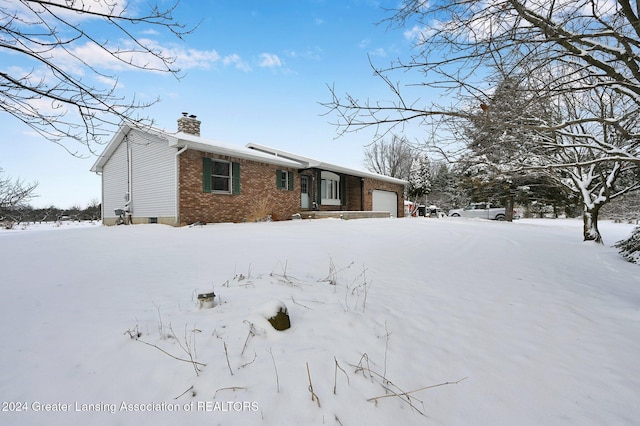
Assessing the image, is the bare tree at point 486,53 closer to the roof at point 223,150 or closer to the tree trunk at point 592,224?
the roof at point 223,150

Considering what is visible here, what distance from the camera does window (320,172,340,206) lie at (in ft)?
55.8

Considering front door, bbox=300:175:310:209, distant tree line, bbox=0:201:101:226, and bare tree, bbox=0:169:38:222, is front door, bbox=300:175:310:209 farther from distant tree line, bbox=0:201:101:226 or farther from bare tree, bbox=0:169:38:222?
distant tree line, bbox=0:201:101:226

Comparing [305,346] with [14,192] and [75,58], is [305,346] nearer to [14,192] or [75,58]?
[75,58]

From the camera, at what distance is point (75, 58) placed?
10.2 feet

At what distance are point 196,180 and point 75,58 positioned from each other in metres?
7.43

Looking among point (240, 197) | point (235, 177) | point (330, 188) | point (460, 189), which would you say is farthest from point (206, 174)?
point (460, 189)

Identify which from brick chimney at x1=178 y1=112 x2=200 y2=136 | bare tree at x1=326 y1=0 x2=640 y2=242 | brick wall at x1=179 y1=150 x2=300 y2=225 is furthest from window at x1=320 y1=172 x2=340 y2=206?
bare tree at x1=326 y1=0 x2=640 y2=242

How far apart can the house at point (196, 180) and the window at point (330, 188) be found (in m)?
0.73

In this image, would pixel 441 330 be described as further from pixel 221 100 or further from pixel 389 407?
pixel 221 100

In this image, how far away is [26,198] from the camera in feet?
28.5

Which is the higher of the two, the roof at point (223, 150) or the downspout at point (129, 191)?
the roof at point (223, 150)

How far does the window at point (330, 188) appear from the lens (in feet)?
55.8

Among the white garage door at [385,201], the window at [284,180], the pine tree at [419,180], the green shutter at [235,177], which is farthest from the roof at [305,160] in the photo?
the pine tree at [419,180]

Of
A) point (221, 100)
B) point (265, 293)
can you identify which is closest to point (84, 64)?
point (265, 293)
